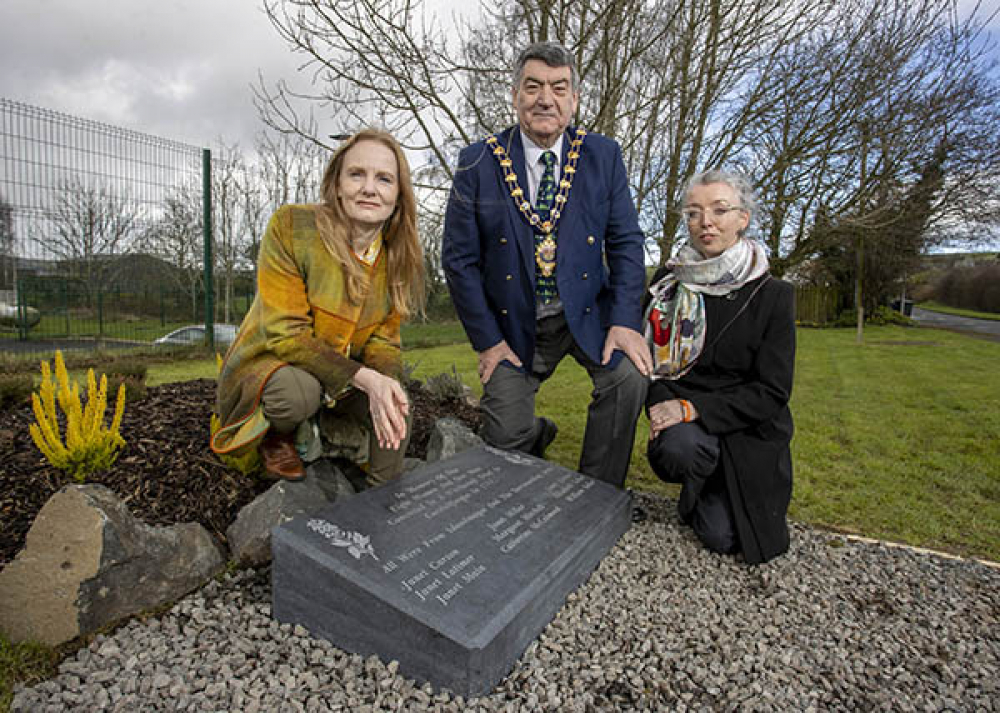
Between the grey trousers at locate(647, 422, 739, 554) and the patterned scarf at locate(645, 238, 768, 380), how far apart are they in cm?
36

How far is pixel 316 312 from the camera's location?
2.64 meters

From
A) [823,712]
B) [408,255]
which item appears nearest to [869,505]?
[823,712]

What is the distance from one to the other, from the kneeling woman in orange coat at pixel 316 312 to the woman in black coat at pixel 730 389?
55.0 inches

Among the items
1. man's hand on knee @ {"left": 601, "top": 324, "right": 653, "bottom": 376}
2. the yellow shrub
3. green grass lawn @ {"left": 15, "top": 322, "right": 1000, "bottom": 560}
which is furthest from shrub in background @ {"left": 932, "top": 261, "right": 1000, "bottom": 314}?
the yellow shrub

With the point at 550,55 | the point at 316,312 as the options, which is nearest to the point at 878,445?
the point at 550,55

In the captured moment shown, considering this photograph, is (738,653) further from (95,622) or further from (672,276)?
(95,622)

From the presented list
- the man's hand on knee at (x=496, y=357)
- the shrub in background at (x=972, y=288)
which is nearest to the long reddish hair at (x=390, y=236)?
the man's hand on knee at (x=496, y=357)

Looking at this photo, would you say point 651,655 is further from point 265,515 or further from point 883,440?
point 883,440

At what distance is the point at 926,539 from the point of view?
321cm

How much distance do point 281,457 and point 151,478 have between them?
0.60 meters

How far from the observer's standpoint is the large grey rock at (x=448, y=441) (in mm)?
3516

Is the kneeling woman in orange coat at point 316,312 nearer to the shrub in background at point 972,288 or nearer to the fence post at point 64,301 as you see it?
the fence post at point 64,301

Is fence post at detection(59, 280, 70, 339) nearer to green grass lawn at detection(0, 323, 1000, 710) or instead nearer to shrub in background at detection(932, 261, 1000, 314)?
green grass lawn at detection(0, 323, 1000, 710)

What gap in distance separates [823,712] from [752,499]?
1.06 meters
